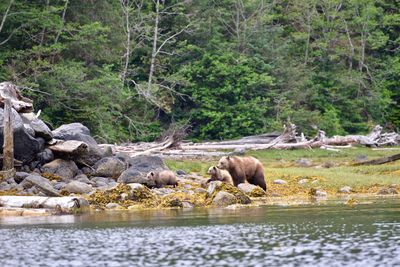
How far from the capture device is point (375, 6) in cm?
6744

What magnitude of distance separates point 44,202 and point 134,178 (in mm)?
5105

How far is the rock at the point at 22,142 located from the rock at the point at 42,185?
115 inches

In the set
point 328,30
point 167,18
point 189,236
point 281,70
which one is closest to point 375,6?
point 328,30

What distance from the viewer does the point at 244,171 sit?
93.3 feet

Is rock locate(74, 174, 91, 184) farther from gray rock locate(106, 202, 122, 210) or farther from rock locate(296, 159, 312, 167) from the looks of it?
rock locate(296, 159, 312, 167)

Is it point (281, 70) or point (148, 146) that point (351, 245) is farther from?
point (281, 70)

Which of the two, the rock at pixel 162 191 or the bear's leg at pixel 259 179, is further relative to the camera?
the bear's leg at pixel 259 179

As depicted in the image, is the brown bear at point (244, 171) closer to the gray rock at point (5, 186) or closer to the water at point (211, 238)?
the water at point (211, 238)

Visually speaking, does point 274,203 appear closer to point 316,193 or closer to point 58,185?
point 316,193

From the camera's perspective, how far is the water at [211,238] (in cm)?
1398

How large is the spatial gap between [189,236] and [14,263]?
3.95 metres

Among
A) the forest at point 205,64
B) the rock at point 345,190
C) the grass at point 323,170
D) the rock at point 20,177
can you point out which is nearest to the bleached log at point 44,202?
the rock at point 20,177

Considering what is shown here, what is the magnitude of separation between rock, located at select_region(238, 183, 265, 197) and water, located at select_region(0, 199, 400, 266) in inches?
191

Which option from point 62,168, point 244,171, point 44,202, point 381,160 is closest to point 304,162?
point 381,160
